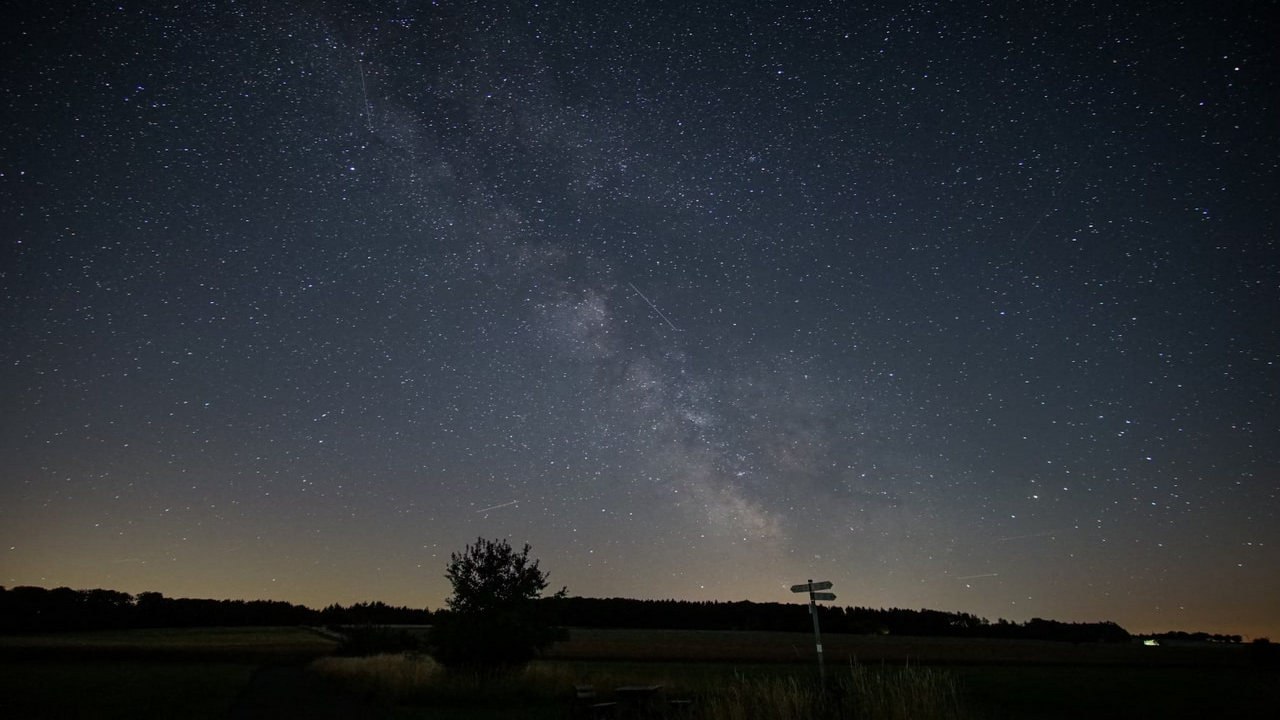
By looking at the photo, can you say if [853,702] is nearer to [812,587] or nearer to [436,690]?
[812,587]

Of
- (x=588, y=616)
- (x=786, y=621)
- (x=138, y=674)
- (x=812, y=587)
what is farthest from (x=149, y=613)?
(x=812, y=587)

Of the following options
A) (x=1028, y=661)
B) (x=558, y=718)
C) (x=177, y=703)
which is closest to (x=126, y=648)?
(x=177, y=703)

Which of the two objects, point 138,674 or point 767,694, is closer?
point 767,694

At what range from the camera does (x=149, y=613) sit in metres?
84.4

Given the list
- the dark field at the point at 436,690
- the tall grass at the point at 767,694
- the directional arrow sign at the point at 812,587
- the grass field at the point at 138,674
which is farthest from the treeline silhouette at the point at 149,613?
the directional arrow sign at the point at 812,587

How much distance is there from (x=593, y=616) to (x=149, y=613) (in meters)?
54.2

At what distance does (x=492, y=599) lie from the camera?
20.4m

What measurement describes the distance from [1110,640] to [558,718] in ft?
296

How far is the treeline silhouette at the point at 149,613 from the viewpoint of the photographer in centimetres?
7425

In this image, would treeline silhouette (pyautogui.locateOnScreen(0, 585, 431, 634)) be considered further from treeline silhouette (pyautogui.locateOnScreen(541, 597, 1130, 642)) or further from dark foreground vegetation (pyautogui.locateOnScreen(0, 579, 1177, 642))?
treeline silhouette (pyautogui.locateOnScreen(541, 597, 1130, 642))

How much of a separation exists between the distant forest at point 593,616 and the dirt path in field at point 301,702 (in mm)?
58742

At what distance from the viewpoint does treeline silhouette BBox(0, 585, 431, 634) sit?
7425 centimetres

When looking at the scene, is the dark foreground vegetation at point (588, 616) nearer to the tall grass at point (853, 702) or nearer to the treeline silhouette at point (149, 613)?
the treeline silhouette at point (149, 613)

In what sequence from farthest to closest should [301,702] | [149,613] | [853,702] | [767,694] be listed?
1. [149,613]
2. [301,702]
3. [767,694]
4. [853,702]
